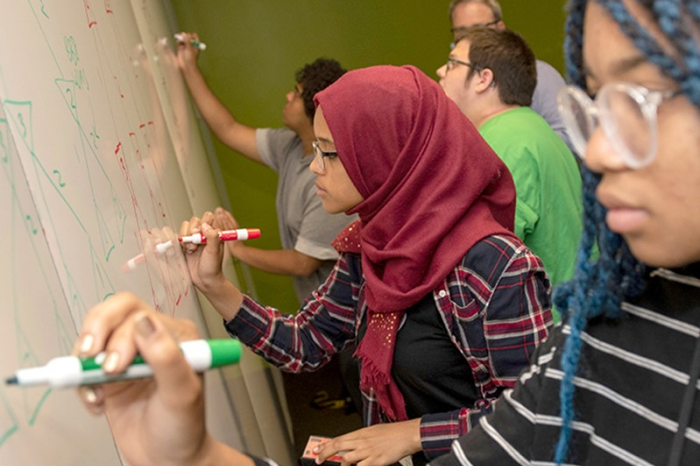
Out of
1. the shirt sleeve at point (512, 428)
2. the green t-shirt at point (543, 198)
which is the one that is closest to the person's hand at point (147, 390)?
the shirt sleeve at point (512, 428)

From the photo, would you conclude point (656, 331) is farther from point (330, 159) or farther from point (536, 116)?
point (536, 116)

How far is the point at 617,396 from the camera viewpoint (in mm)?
708

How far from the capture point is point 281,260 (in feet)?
7.48

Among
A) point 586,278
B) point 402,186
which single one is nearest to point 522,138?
point 402,186

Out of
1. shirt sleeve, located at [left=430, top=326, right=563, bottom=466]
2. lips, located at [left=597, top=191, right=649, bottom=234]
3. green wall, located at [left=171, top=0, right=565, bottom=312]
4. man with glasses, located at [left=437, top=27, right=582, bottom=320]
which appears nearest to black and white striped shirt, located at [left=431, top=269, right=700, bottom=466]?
shirt sleeve, located at [left=430, top=326, right=563, bottom=466]

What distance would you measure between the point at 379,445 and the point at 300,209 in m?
1.22

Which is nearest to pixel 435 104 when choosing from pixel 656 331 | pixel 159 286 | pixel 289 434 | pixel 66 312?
pixel 159 286

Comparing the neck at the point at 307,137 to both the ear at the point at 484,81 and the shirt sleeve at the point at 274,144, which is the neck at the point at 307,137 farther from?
the ear at the point at 484,81

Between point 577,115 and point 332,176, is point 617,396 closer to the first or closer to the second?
point 577,115

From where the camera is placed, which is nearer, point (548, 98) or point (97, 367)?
point (97, 367)

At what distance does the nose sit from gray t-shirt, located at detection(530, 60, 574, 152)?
6.54 feet

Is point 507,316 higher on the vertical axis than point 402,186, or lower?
lower

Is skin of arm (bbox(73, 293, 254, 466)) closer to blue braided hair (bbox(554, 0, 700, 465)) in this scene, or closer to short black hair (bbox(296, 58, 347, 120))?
blue braided hair (bbox(554, 0, 700, 465))

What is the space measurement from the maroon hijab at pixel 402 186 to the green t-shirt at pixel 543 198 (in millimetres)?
500
